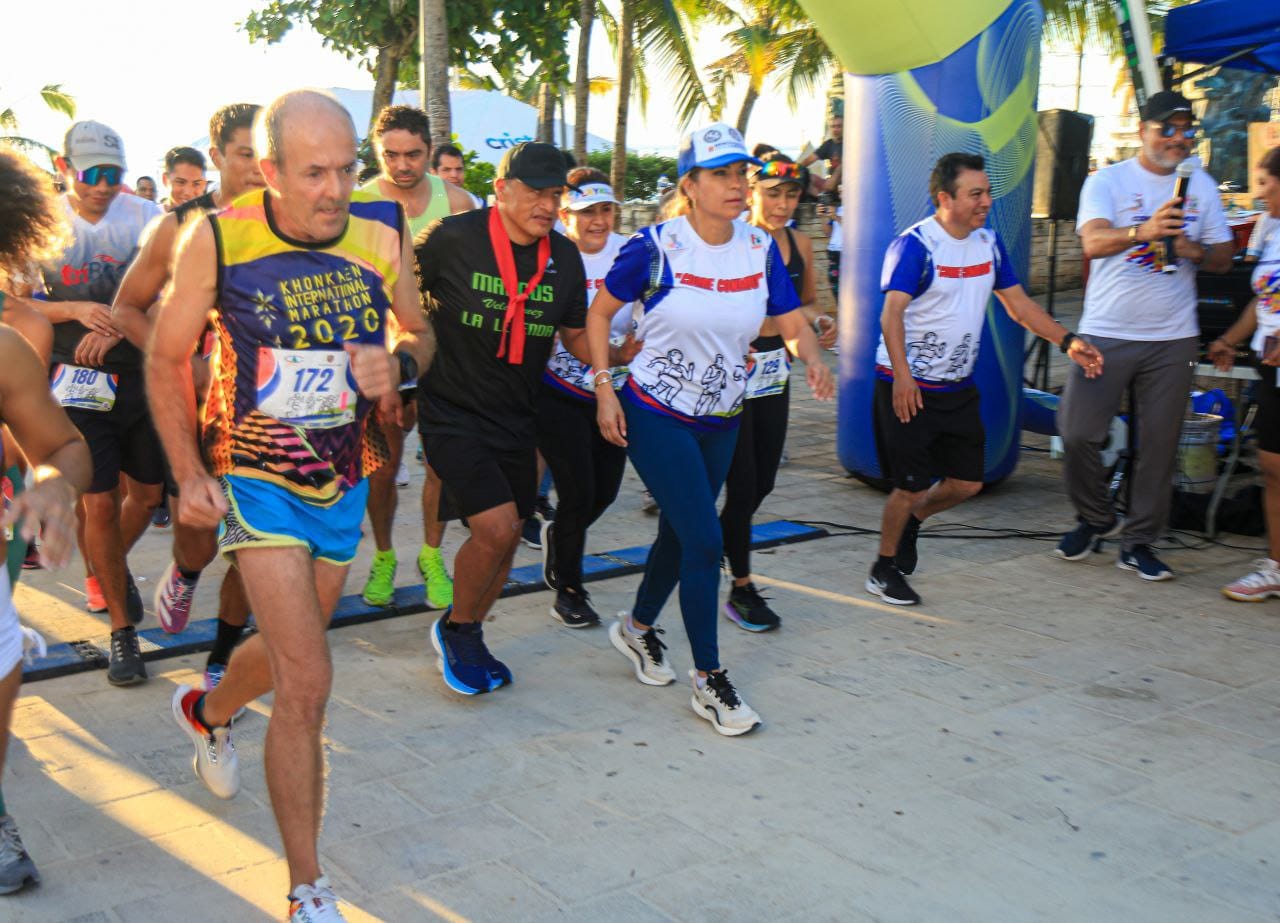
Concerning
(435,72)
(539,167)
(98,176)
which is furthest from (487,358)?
(435,72)

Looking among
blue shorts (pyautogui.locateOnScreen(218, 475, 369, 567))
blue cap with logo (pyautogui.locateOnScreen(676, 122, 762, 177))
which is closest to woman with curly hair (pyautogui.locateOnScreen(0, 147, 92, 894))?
blue shorts (pyautogui.locateOnScreen(218, 475, 369, 567))

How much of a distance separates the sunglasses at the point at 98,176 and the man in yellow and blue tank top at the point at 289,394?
242 cm

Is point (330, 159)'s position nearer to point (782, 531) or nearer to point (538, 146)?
point (538, 146)

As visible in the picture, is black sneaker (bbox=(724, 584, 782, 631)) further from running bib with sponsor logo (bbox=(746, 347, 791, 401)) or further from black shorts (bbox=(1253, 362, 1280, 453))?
black shorts (bbox=(1253, 362, 1280, 453))

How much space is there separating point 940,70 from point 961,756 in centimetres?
477

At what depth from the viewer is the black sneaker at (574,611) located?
5.83 m

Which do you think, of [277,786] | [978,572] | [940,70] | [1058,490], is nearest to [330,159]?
[277,786]

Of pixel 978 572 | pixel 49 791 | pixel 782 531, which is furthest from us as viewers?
pixel 782 531

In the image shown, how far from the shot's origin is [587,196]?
624 cm

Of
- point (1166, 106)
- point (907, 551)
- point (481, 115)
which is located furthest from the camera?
point (481, 115)

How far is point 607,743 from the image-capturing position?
14.8 ft

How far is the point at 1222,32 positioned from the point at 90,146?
7.33 metres

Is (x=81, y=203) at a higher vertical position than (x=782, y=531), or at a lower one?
higher

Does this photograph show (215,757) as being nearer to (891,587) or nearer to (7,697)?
(7,697)
